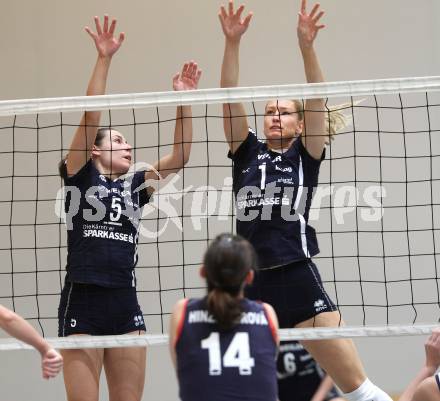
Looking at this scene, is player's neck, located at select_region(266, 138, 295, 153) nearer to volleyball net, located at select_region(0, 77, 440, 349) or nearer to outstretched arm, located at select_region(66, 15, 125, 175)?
outstretched arm, located at select_region(66, 15, 125, 175)

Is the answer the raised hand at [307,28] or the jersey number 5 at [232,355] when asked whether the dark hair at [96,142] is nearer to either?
the raised hand at [307,28]

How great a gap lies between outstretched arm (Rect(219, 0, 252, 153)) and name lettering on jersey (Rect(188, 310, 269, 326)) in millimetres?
1777

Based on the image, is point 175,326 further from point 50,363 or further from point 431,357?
point 431,357

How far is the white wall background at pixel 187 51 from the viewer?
26.3 ft

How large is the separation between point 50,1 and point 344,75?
8.63 ft

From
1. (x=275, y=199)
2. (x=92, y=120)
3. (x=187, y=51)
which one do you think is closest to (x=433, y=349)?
(x=275, y=199)

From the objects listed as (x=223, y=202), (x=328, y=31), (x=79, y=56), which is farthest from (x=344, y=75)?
(x=79, y=56)

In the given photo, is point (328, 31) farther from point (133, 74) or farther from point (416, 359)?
point (416, 359)

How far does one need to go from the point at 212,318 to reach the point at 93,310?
1680 mm

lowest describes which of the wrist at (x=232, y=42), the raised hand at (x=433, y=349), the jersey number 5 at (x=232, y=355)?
the raised hand at (x=433, y=349)

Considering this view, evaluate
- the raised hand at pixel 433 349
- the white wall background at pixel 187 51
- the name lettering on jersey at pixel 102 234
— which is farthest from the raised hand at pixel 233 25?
the white wall background at pixel 187 51

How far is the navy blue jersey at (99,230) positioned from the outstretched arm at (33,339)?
1106mm

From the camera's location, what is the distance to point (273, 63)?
8070mm

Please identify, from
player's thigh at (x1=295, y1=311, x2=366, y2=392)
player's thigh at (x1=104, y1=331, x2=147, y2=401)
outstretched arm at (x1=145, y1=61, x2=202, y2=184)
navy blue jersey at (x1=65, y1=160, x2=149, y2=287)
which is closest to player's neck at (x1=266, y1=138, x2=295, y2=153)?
outstretched arm at (x1=145, y1=61, x2=202, y2=184)
